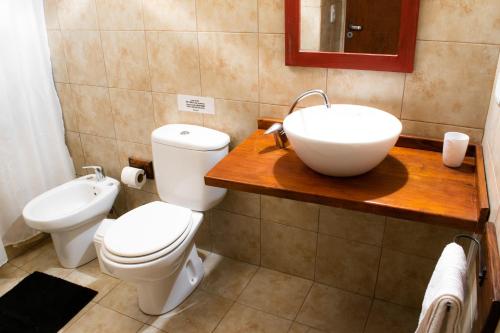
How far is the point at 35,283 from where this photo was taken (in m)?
2.09

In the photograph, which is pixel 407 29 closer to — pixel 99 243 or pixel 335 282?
pixel 335 282

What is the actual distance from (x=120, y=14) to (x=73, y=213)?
3.40 ft

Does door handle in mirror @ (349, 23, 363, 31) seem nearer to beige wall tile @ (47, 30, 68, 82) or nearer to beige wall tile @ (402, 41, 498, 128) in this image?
beige wall tile @ (402, 41, 498, 128)

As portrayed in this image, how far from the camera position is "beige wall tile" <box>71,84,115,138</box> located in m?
2.19

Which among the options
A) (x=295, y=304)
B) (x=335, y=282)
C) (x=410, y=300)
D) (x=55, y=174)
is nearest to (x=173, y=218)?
(x=295, y=304)

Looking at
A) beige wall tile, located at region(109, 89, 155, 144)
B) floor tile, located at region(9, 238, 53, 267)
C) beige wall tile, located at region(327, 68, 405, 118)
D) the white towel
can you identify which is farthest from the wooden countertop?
floor tile, located at region(9, 238, 53, 267)

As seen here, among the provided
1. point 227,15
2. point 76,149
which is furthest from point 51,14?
point 227,15

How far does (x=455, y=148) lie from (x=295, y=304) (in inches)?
41.9

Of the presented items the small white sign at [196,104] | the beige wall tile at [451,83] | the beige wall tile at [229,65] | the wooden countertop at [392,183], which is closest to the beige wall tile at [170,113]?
the small white sign at [196,104]

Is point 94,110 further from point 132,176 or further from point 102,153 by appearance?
point 132,176

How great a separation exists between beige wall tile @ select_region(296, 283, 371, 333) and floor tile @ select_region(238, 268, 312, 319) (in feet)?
0.15

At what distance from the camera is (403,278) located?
1.82 meters

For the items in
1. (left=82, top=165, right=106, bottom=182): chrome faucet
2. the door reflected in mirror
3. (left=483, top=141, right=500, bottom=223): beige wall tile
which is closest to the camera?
(left=483, top=141, right=500, bottom=223): beige wall tile

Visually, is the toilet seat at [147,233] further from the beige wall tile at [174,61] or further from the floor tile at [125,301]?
the beige wall tile at [174,61]
